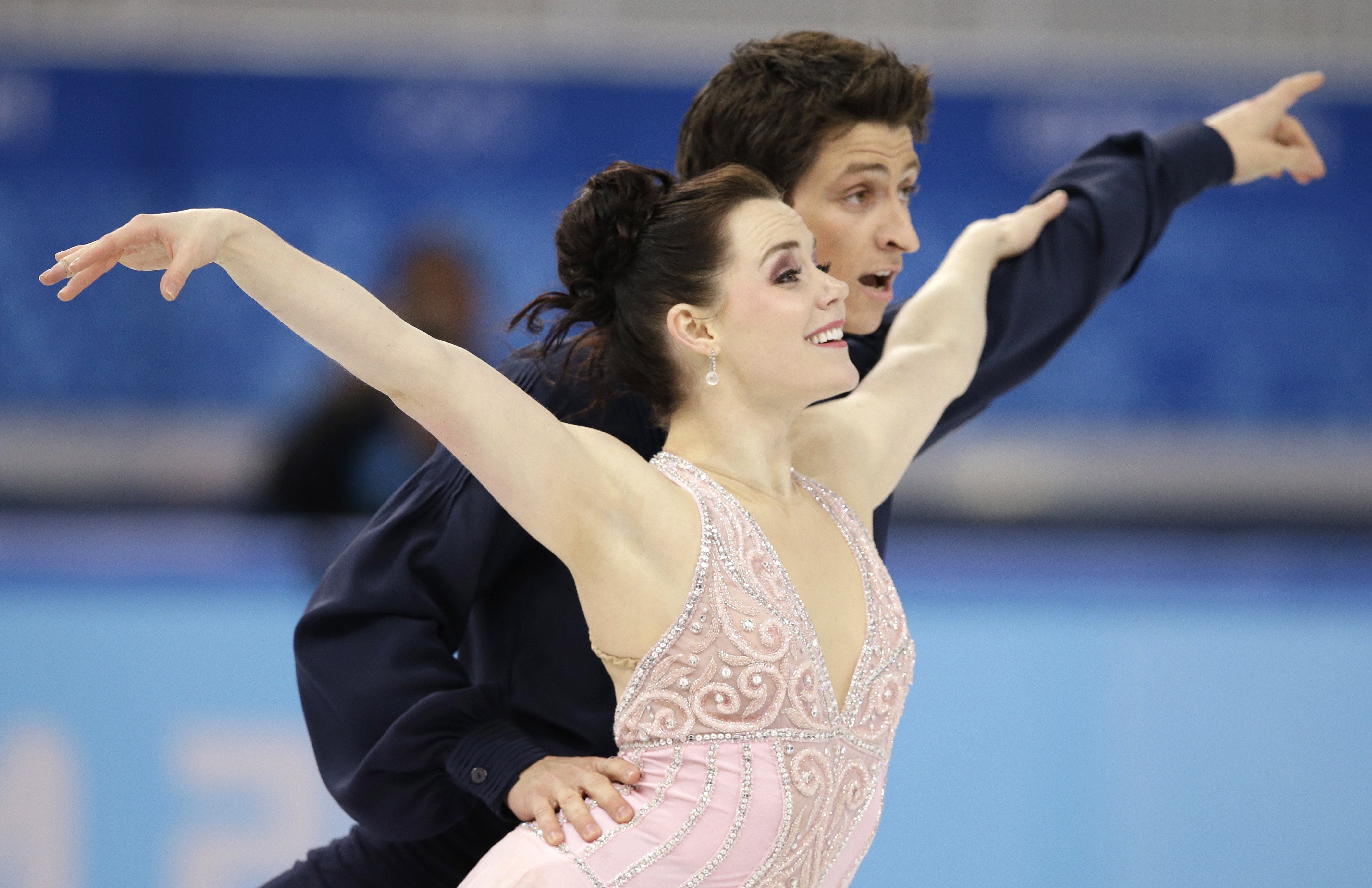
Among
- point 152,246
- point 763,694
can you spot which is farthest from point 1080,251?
point 152,246

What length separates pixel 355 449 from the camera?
3.83 meters

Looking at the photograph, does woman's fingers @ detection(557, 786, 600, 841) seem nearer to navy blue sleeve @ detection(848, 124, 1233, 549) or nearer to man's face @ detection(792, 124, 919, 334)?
navy blue sleeve @ detection(848, 124, 1233, 549)

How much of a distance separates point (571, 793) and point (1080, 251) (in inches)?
64.2

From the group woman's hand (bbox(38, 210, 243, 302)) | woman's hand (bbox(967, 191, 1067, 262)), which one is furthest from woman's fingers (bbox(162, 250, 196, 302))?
woman's hand (bbox(967, 191, 1067, 262))

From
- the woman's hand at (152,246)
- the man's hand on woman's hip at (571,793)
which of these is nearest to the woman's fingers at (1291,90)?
the man's hand on woman's hip at (571,793)

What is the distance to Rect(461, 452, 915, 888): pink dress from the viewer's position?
1665 mm

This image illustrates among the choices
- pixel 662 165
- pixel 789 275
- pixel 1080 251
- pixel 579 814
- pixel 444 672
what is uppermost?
pixel 662 165

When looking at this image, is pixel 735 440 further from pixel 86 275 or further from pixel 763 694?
pixel 86 275

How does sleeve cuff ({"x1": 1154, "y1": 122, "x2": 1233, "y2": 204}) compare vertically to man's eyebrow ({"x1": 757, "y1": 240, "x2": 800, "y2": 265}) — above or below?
above

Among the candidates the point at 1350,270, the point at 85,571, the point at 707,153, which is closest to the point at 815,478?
the point at 707,153

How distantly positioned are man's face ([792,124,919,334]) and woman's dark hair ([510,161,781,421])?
0.45m

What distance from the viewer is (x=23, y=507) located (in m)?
6.15

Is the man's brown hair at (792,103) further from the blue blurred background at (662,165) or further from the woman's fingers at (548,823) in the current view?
the blue blurred background at (662,165)

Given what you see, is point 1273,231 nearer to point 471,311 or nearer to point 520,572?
point 471,311
